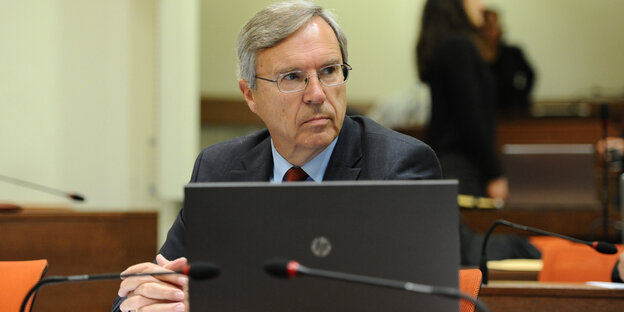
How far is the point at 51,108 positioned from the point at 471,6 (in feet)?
10.6

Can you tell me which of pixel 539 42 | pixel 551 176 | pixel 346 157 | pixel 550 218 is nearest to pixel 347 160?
pixel 346 157

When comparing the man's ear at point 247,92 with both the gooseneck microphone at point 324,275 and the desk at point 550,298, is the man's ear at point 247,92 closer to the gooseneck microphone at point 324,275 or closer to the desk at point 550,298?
the desk at point 550,298

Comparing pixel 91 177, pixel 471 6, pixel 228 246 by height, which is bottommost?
pixel 91 177

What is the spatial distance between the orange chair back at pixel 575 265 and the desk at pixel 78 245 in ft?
6.27

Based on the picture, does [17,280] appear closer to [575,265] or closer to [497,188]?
[575,265]

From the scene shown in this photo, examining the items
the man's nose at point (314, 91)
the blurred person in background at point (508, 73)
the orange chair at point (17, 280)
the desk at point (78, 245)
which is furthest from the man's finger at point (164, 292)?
the blurred person in background at point (508, 73)

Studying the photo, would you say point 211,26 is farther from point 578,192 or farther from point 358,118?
point 358,118

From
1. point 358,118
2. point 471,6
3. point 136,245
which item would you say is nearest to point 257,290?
point 358,118

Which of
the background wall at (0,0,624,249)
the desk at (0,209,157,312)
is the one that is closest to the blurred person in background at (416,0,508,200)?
the background wall at (0,0,624,249)

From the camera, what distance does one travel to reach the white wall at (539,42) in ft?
29.7

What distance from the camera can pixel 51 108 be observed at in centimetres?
634

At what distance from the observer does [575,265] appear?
10.6 feet

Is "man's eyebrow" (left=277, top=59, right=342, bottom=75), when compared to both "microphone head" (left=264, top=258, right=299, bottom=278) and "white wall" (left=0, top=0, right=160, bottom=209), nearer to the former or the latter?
"microphone head" (left=264, top=258, right=299, bottom=278)

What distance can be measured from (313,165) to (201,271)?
2.94 ft
